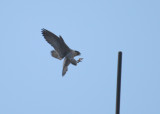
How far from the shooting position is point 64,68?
48.1ft

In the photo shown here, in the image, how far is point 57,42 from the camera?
14.3 metres

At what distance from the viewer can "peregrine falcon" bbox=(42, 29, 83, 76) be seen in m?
14.2

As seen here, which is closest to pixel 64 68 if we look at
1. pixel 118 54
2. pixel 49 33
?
pixel 49 33

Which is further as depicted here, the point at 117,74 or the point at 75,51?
the point at 75,51

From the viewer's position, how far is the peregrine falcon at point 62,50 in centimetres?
1417

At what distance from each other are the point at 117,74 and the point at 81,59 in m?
7.36

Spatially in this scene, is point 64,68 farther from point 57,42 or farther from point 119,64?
point 119,64

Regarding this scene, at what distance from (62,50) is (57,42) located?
14.9 inches

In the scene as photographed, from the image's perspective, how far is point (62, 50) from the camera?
47.6 ft

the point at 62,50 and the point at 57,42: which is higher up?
the point at 57,42

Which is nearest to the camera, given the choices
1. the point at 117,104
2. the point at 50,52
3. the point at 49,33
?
the point at 117,104

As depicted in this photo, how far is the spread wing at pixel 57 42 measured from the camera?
46.4 feet

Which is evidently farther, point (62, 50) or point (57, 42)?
point (62, 50)

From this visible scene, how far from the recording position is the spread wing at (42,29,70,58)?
14156 millimetres
